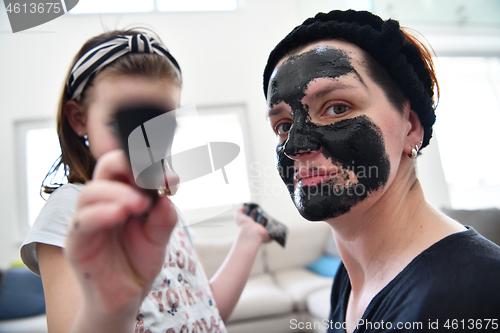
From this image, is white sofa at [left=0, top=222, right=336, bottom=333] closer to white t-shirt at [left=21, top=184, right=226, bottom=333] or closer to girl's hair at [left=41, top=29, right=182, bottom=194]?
white t-shirt at [left=21, top=184, right=226, bottom=333]

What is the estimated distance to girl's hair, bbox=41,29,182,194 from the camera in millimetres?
399

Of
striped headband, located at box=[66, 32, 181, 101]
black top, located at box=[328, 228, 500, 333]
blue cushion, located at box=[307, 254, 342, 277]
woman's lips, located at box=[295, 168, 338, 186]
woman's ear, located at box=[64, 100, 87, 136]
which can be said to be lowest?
blue cushion, located at box=[307, 254, 342, 277]

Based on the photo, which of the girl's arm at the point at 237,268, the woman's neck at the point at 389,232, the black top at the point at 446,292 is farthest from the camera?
the girl's arm at the point at 237,268

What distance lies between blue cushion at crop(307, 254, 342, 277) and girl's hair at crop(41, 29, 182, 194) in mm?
2117

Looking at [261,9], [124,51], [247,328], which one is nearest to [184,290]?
[124,51]

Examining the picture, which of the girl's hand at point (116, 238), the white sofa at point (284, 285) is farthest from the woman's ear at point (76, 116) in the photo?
the white sofa at point (284, 285)

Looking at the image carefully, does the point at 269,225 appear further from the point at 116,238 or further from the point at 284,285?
the point at 284,285

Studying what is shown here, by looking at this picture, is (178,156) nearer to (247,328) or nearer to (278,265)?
(247,328)

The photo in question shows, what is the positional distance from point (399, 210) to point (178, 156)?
1.44 feet

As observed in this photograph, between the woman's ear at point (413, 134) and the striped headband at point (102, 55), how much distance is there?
498 millimetres

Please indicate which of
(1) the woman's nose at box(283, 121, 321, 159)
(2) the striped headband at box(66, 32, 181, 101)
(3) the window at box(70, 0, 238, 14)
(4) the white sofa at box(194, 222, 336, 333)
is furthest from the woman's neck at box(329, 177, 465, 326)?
(3) the window at box(70, 0, 238, 14)

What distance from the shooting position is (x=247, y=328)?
1.94m

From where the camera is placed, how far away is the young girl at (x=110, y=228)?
0.80 ft

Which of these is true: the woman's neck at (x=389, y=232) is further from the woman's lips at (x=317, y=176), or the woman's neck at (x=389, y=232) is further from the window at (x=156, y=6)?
the window at (x=156, y=6)
